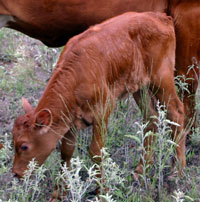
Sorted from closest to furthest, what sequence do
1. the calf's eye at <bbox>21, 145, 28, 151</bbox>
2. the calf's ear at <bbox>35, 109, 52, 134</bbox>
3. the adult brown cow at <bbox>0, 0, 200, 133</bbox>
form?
Answer: the calf's ear at <bbox>35, 109, 52, 134</bbox>
the calf's eye at <bbox>21, 145, 28, 151</bbox>
the adult brown cow at <bbox>0, 0, 200, 133</bbox>

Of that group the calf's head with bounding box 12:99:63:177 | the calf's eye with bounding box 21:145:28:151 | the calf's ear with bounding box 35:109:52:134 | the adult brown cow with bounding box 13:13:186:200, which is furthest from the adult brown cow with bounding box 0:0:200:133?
the calf's eye with bounding box 21:145:28:151

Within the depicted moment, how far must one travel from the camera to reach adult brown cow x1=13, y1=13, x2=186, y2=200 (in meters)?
4.45

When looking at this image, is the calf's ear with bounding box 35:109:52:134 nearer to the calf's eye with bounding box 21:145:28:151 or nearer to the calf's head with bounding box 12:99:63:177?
the calf's head with bounding box 12:99:63:177

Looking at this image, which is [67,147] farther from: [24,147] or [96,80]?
[96,80]

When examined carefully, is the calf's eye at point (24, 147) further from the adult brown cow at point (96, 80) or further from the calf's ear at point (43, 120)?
the calf's ear at point (43, 120)

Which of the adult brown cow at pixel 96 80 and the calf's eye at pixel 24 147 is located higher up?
the adult brown cow at pixel 96 80

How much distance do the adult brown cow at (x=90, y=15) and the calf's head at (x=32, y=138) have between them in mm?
1269

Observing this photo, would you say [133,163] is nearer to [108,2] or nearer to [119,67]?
[119,67]

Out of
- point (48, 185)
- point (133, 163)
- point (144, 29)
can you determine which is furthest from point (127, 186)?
point (144, 29)

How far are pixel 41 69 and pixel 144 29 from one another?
9.04 ft

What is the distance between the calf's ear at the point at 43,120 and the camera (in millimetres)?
4262

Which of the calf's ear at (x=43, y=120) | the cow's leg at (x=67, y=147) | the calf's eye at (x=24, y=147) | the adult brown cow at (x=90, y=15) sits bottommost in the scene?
the cow's leg at (x=67, y=147)

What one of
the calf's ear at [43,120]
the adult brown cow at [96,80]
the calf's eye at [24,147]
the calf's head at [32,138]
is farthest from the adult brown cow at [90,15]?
the calf's eye at [24,147]

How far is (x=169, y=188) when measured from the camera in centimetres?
484
